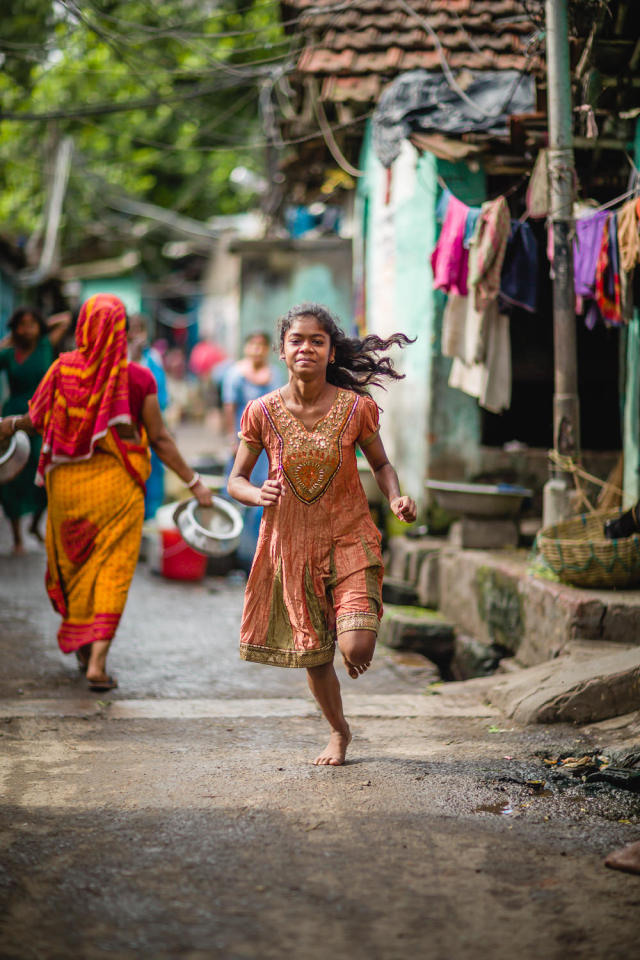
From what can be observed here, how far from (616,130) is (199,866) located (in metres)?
6.60

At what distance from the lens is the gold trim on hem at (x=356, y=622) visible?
13.6 feet

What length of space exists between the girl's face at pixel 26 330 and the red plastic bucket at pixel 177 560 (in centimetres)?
206

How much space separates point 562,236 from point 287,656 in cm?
367

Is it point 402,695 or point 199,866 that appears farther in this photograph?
point 402,695

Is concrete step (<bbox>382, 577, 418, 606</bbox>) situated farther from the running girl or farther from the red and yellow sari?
the running girl

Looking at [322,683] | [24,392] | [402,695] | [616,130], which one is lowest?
[402,695]

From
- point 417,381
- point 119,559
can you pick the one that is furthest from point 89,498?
point 417,381

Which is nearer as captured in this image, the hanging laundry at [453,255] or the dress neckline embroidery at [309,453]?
the dress neckline embroidery at [309,453]

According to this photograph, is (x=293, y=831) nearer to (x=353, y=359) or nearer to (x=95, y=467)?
(x=353, y=359)

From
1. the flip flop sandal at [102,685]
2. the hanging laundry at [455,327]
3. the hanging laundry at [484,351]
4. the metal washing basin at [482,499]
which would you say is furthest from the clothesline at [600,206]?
the flip flop sandal at [102,685]

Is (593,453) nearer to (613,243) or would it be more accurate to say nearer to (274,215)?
(613,243)

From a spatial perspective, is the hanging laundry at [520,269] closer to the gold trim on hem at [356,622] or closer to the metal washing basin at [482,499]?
the metal washing basin at [482,499]

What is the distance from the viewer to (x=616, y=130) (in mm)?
7996

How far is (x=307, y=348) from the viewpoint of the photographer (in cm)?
426
